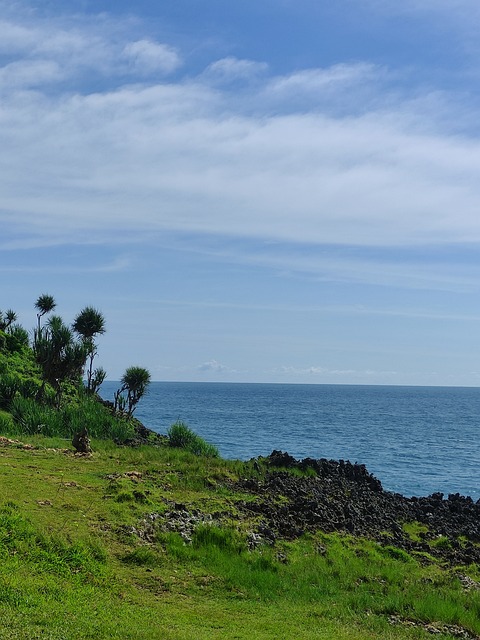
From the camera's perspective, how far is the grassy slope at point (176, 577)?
489 inches

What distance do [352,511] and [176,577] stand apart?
34.8 feet

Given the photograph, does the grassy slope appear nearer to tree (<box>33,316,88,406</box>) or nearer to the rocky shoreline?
the rocky shoreline

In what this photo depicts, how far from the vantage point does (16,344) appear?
60000 millimetres

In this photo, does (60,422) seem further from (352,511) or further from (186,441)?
(352,511)

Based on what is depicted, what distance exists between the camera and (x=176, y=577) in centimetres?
1611

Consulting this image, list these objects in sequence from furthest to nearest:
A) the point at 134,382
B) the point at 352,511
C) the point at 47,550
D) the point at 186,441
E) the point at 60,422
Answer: the point at 134,382 → the point at 186,441 → the point at 60,422 → the point at 352,511 → the point at 47,550

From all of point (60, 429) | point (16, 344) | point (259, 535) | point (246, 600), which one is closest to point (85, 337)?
point (16, 344)

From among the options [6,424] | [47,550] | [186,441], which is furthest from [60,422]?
[47,550]

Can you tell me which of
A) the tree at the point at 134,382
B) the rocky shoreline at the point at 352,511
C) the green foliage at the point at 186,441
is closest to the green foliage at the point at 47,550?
the rocky shoreline at the point at 352,511

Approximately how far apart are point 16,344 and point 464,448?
48615mm

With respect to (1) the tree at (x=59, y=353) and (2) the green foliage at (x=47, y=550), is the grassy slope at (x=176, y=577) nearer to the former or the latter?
(2) the green foliage at (x=47, y=550)

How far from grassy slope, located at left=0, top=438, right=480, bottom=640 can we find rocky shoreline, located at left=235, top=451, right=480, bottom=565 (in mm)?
1026

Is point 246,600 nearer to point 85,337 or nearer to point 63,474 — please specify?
point 63,474

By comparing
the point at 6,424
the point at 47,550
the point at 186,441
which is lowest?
the point at 186,441
